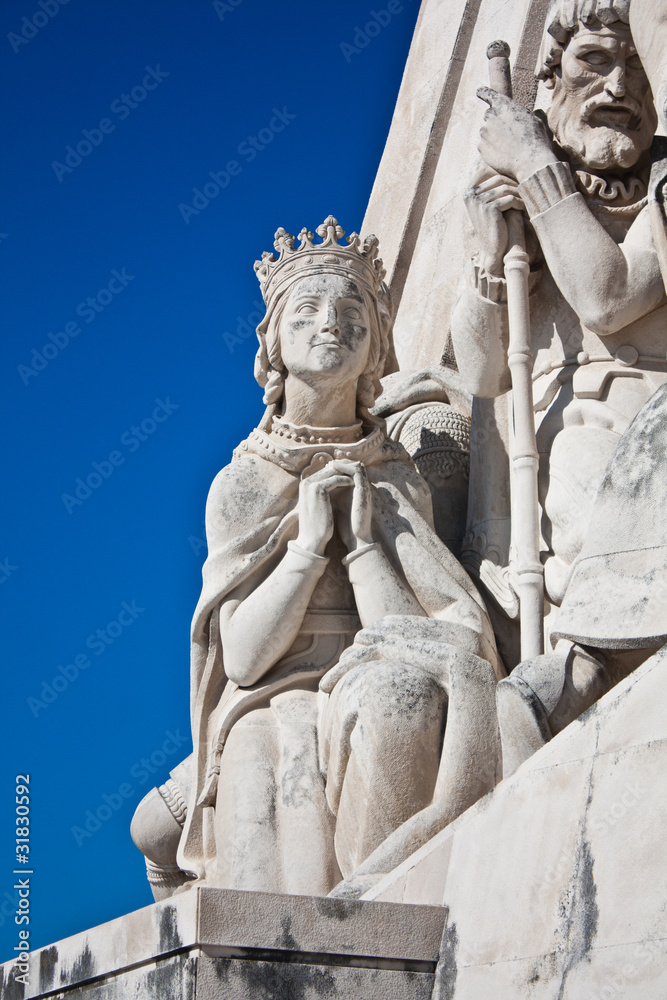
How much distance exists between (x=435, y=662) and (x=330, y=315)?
1.69 metres

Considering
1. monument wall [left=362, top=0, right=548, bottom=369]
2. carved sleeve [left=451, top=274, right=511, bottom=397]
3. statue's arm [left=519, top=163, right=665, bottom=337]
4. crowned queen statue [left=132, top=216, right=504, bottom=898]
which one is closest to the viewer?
crowned queen statue [left=132, top=216, right=504, bottom=898]

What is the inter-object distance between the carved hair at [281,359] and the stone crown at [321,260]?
54 mm

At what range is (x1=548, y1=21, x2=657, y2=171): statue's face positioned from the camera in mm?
5867

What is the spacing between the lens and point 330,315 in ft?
19.0

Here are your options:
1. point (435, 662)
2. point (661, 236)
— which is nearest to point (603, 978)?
point (435, 662)

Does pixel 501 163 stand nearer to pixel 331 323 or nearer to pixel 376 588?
pixel 331 323

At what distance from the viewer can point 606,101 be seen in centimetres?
589

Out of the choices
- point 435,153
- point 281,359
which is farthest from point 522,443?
point 435,153

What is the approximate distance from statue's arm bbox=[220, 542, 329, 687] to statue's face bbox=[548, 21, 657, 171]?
2.18 metres

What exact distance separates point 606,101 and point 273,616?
2.66m

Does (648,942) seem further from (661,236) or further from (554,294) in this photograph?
(554,294)

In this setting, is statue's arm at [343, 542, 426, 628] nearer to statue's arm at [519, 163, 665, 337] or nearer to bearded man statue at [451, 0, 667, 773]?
bearded man statue at [451, 0, 667, 773]

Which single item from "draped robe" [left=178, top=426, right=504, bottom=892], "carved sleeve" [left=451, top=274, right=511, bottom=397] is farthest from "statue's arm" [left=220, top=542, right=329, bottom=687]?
"carved sleeve" [left=451, top=274, right=511, bottom=397]

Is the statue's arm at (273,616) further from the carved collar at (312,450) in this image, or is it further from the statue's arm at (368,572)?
the carved collar at (312,450)
